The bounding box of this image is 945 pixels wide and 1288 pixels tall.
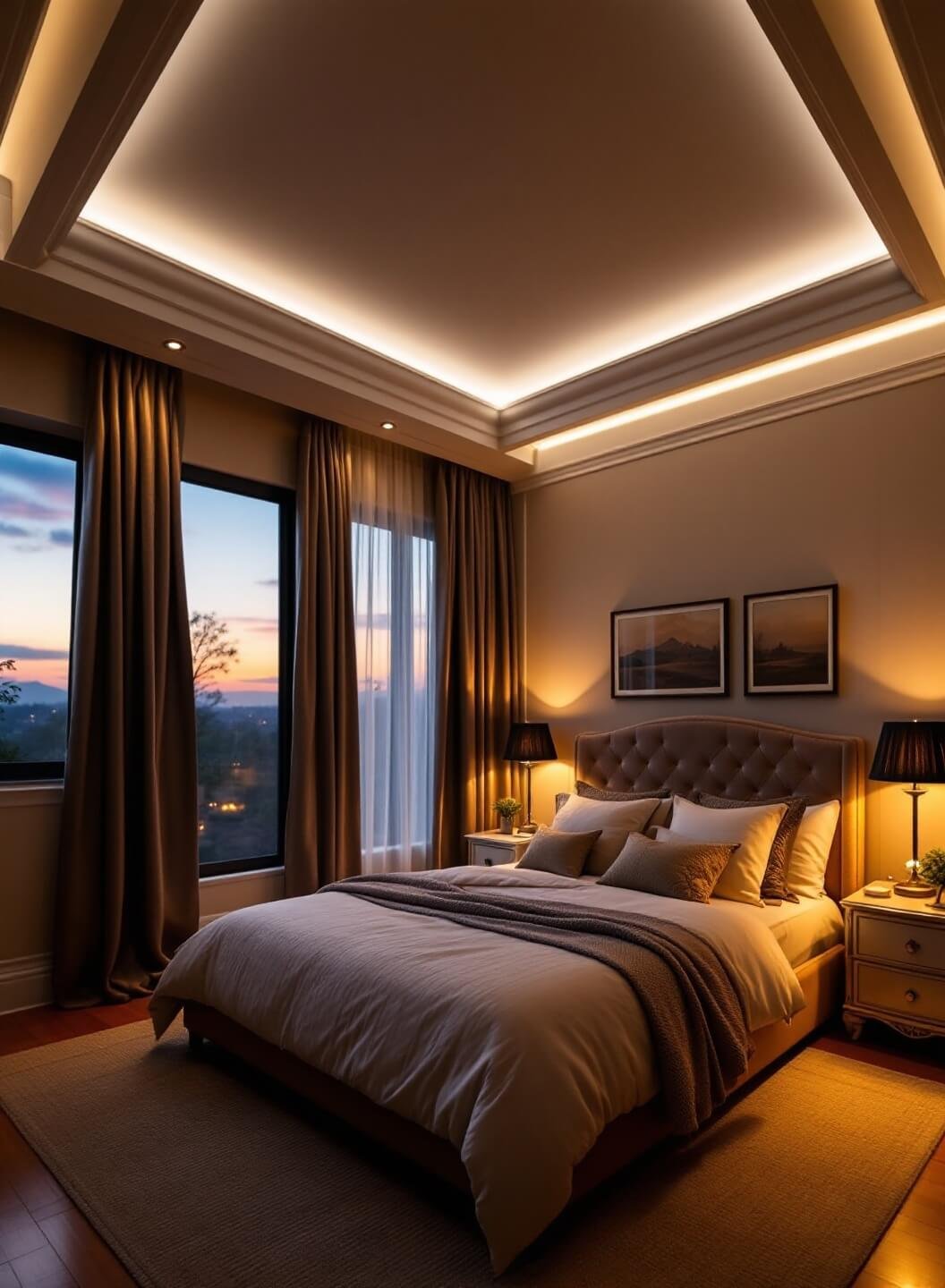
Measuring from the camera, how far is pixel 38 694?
396 centimetres

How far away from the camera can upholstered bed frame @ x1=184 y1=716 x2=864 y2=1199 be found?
2275 millimetres

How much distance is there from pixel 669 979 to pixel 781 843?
138 cm

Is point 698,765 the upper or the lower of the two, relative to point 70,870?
upper

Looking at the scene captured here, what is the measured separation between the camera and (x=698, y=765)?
4391mm

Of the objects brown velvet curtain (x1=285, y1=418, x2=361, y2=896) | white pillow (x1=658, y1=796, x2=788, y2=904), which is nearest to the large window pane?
brown velvet curtain (x1=285, y1=418, x2=361, y2=896)

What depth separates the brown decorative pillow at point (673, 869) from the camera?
338cm

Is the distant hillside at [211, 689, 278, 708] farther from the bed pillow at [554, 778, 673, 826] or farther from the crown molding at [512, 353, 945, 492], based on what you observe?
the crown molding at [512, 353, 945, 492]

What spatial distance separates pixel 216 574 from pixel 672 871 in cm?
282

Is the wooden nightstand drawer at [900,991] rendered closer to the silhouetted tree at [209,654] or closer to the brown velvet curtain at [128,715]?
the brown velvet curtain at [128,715]

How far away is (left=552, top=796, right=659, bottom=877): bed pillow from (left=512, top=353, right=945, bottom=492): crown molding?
202cm

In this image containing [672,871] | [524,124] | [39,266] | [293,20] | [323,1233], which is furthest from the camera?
[672,871]

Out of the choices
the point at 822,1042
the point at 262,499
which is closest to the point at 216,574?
the point at 262,499

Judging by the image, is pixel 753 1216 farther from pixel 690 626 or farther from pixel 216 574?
pixel 216 574

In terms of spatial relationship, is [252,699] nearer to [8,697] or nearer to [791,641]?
[8,697]
